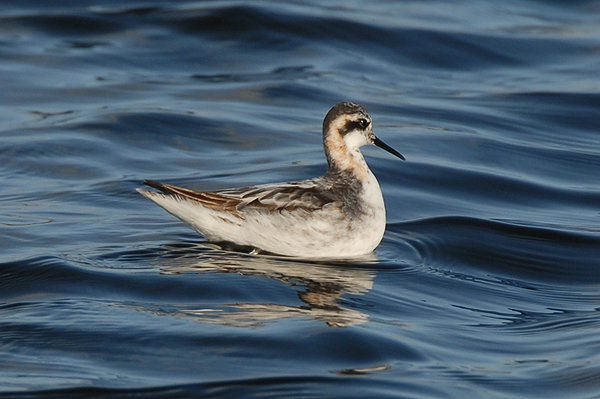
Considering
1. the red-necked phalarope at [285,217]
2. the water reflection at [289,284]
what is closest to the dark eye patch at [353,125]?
the red-necked phalarope at [285,217]

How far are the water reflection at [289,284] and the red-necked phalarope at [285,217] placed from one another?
14 cm

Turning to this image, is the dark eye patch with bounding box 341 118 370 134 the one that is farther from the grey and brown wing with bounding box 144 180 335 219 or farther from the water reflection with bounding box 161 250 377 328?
the water reflection with bounding box 161 250 377 328

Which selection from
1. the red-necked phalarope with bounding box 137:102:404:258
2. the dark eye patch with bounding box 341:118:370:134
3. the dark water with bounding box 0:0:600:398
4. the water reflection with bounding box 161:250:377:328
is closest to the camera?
the dark water with bounding box 0:0:600:398

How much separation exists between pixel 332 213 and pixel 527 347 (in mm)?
2266

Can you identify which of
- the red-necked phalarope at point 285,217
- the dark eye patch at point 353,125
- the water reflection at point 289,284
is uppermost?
the dark eye patch at point 353,125

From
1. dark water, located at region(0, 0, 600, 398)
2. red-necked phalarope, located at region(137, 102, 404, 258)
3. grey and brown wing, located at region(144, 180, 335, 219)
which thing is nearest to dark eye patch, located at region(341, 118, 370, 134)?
red-necked phalarope, located at region(137, 102, 404, 258)

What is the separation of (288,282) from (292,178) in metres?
3.50

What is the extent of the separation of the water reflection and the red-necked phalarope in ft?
0.46

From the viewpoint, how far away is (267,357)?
20.4 feet

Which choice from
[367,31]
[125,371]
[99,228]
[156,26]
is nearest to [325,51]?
[367,31]

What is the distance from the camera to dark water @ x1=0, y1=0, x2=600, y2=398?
20.4 feet

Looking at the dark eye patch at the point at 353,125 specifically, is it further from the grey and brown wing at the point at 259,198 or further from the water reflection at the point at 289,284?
the water reflection at the point at 289,284

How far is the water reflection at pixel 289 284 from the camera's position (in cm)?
690

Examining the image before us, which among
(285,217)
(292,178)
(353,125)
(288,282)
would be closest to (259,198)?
(285,217)
